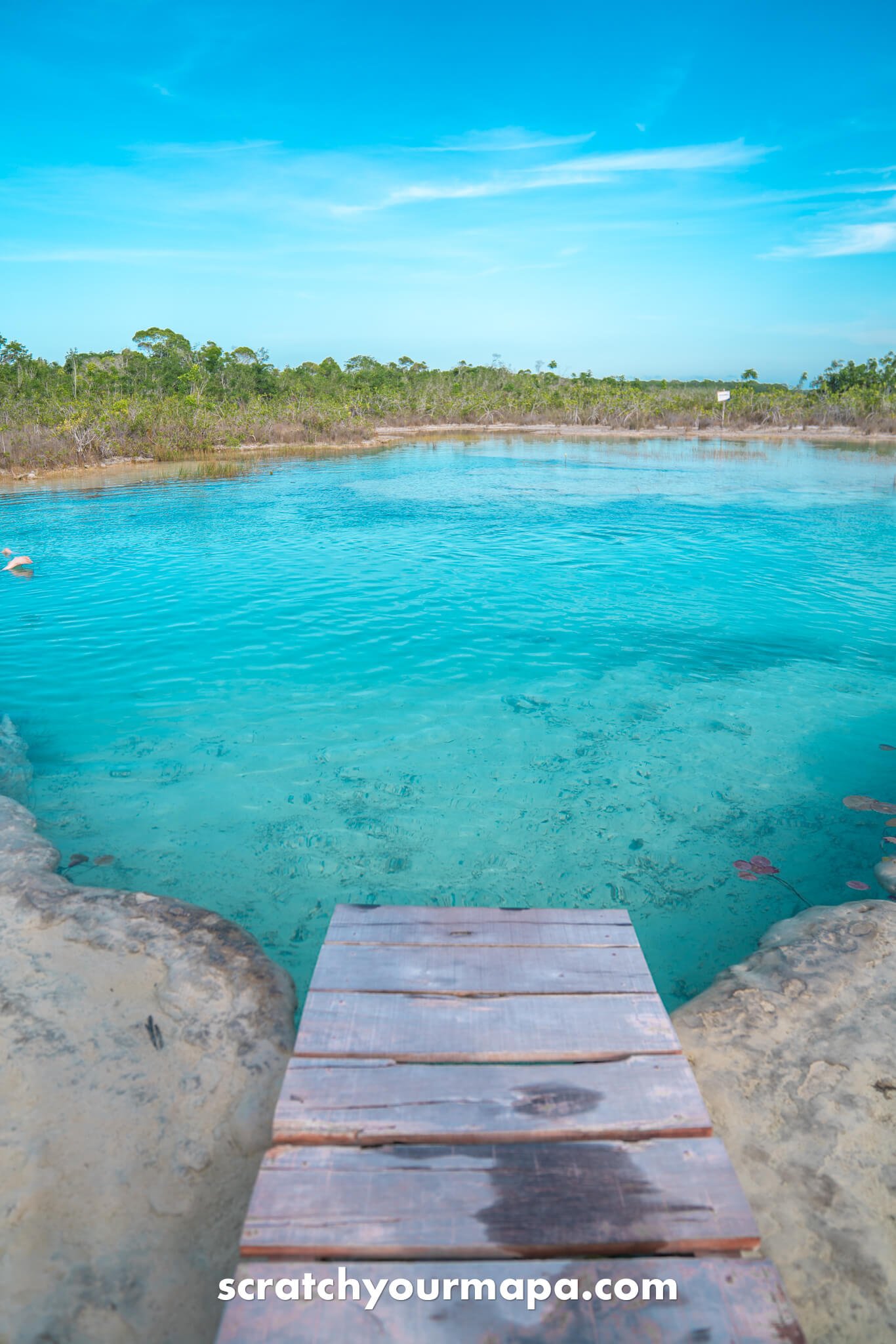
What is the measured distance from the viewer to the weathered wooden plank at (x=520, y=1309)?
4.78 feet

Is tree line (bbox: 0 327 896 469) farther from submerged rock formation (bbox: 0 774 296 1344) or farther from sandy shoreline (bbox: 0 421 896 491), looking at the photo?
submerged rock formation (bbox: 0 774 296 1344)

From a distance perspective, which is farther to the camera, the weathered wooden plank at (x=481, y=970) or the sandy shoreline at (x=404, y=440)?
the sandy shoreline at (x=404, y=440)

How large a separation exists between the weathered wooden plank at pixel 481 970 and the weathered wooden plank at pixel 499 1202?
0.58 meters

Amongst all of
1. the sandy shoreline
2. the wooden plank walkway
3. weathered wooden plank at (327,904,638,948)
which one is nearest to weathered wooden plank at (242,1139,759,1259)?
the wooden plank walkway

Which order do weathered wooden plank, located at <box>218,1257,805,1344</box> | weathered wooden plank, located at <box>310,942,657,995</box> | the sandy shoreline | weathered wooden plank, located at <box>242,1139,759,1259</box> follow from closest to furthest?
1. weathered wooden plank, located at <box>218,1257,805,1344</box>
2. weathered wooden plank, located at <box>242,1139,759,1259</box>
3. weathered wooden plank, located at <box>310,942,657,995</box>
4. the sandy shoreline

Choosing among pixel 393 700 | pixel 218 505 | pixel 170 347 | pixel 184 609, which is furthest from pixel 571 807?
pixel 170 347

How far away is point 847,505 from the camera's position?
1778cm

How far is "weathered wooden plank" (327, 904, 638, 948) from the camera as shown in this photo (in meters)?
2.65

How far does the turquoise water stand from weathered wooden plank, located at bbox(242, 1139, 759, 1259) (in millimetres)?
2140

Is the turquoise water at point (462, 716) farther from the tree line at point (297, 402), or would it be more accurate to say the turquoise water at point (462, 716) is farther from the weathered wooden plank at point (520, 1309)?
the tree line at point (297, 402)

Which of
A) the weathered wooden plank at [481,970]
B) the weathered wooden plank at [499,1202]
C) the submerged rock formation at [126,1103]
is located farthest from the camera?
the weathered wooden plank at [481,970]

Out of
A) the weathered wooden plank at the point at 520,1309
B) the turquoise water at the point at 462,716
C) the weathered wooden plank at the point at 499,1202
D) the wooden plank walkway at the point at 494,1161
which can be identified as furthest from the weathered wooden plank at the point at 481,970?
the turquoise water at the point at 462,716

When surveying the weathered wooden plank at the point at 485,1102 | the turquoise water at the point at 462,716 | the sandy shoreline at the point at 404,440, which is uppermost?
the sandy shoreline at the point at 404,440

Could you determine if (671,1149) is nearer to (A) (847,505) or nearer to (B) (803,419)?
(A) (847,505)
